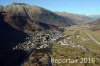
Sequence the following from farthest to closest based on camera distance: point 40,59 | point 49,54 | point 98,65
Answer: point 49,54 < point 40,59 < point 98,65

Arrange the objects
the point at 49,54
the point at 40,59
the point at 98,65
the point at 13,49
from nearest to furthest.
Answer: the point at 98,65
the point at 40,59
the point at 49,54
the point at 13,49

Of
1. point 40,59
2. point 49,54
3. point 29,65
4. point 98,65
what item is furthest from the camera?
point 49,54

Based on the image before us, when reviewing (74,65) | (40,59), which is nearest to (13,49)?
(40,59)

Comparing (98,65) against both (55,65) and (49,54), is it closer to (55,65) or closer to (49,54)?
(55,65)

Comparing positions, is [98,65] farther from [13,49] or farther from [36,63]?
[13,49]

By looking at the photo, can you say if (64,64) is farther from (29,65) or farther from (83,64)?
(29,65)

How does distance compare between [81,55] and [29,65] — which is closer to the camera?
[29,65]

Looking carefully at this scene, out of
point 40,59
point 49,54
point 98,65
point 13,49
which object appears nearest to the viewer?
point 98,65

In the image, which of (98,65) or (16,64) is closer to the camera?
(98,65)

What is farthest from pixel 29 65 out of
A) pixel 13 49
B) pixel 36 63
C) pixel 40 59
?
pixel 13 49
